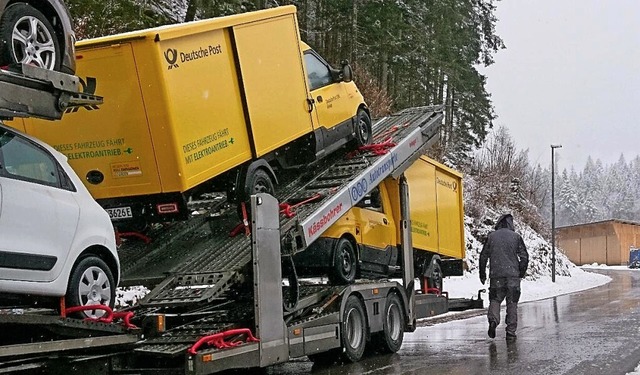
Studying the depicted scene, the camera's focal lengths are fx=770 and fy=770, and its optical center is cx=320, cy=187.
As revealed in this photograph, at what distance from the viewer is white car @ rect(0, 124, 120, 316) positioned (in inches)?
196

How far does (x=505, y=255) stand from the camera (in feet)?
37.9

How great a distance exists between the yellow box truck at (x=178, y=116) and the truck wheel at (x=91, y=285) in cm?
159

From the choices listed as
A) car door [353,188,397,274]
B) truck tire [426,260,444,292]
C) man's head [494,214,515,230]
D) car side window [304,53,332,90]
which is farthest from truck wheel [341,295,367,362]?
man's head [494,214,515,230]

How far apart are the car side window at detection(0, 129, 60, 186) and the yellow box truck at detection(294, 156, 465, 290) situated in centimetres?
370

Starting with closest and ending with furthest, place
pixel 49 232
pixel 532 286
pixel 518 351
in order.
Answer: pixel 49 232 < pixel 518 351 < pixel 532 286

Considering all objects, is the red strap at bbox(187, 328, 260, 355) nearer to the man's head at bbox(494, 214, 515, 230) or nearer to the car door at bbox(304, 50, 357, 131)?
the car door at bbox(304, 50, 357, 131)

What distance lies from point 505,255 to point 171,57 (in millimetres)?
6455

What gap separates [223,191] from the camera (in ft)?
28.2

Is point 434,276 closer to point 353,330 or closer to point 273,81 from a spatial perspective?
point 353,330

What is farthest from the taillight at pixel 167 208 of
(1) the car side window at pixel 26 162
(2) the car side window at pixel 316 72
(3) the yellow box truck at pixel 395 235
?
(2) the car side window at pixel 316 72

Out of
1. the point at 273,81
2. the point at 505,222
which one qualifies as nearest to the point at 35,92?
the point at 273,81

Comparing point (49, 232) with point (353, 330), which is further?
point (353, 330)

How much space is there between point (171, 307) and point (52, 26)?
109 inches

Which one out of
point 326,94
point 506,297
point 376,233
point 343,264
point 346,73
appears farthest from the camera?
point 506,297
